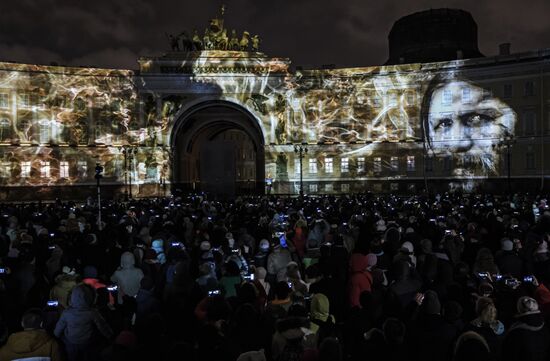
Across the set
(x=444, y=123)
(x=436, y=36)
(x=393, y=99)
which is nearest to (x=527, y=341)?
(x=444, y=123)

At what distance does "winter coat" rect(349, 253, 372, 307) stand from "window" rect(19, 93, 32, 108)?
5242 cm

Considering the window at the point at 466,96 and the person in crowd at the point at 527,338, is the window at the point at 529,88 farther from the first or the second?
the person in crowd at the point at 527,338

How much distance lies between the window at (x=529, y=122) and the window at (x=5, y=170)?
53.2 meters

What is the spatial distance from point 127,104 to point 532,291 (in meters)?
53.5

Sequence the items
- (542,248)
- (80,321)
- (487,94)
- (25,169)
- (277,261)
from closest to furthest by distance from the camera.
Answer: (80,321) < (277,261) < (542,248) < (25,169) < (487,94)

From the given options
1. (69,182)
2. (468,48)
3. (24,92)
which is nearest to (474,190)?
(468,48)

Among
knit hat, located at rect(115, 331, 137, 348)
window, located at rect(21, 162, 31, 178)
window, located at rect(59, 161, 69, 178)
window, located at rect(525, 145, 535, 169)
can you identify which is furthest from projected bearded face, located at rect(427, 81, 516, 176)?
knit hat, located at rect(115, 331, 137, 348)

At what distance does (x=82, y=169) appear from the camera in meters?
56.2

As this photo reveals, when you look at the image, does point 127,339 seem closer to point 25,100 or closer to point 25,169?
point 25,169

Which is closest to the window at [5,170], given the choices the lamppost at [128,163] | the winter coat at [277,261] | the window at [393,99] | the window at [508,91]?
the lamppost at [128,163]

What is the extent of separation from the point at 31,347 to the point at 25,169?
5291cm

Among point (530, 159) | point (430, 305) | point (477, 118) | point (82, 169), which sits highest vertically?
point (477, 118)

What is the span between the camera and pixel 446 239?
1266 centimetres

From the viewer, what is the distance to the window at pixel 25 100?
175ft
